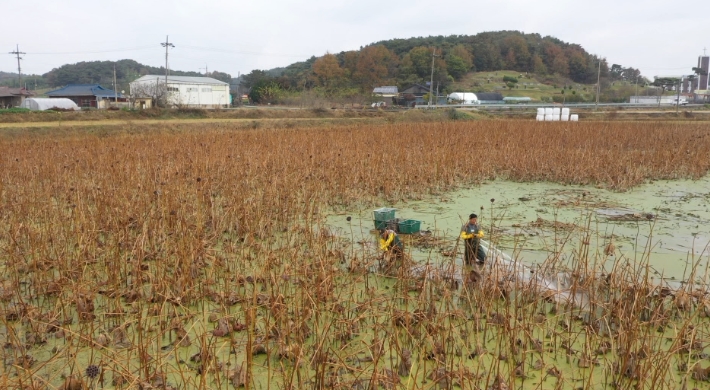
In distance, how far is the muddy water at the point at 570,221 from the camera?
18.3ft

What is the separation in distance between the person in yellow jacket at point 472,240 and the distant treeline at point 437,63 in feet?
147

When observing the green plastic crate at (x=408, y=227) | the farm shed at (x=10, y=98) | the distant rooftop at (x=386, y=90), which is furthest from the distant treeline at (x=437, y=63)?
the green plastic crate at (x=408, y=227)

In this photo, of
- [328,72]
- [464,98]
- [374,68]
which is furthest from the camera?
[374,68]

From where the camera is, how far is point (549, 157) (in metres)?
12.0

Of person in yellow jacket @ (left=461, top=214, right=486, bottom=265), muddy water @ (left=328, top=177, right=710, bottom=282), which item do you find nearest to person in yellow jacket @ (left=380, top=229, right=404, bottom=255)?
muddy water @ (left=328, top=177, right=710, bottom=282)

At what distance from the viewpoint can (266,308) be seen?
395 cm

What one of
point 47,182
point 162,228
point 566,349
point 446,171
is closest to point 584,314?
point 566,349

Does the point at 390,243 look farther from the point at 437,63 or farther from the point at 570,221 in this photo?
the point at 437,63

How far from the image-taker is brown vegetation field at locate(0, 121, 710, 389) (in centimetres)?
308

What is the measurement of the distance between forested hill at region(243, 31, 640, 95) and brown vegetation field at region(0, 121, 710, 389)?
44.2 m

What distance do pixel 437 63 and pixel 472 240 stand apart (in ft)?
208

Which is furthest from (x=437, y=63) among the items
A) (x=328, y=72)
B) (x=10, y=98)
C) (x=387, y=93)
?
(x=10, y=98)

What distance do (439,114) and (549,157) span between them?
18349mm

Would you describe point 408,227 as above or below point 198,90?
below
